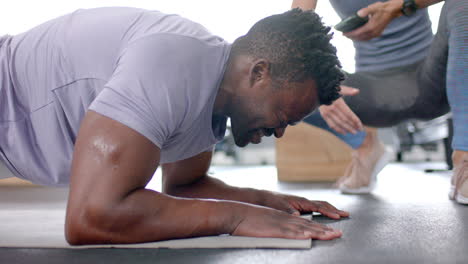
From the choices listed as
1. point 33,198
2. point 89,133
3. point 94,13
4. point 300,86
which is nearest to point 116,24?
point 94,13

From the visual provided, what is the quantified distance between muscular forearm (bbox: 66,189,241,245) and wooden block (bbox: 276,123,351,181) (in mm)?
1814

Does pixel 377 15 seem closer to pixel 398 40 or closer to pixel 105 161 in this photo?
pixel 398 40

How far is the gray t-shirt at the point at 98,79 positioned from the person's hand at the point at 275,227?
222 millimetres

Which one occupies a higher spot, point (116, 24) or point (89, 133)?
point (116, 24)

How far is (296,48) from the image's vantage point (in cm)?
95

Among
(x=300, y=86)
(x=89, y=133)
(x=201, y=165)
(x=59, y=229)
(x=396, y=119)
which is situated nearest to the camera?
(x=89, y=133)

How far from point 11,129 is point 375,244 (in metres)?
0.80

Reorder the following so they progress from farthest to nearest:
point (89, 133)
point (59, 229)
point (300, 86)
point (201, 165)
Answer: point (201, 165) < point (59, 229) < point (300, 86) < point (89, 133)

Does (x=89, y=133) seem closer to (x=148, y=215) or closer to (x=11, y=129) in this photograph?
(x=148, y=215)

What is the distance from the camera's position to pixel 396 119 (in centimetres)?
183

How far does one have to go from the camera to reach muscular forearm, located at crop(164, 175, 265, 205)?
1274mm

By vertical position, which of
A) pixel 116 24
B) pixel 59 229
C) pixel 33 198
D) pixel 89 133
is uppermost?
pixel 116 24

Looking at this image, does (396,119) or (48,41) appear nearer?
(48,41)

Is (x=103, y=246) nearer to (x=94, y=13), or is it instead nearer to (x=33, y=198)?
(x=94, y=13)
